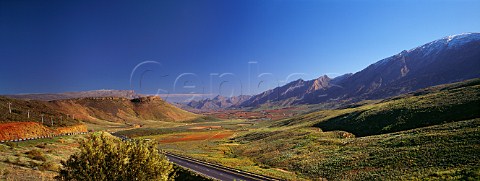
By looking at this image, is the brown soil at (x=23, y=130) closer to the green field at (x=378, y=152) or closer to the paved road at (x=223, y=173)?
the green field at (x=378, y=152)

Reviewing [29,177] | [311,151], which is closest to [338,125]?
[311,151]

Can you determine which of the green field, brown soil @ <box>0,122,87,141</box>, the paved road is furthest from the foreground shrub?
brown soil @ <box>0,122,87,141</box>

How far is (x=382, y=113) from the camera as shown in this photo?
87.6m

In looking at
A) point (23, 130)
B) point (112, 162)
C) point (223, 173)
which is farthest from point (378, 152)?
point (23, 130)

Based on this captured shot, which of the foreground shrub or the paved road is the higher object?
the foreground shrub

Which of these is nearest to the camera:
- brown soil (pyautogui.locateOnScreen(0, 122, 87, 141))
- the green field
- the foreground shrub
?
the foreground shrub

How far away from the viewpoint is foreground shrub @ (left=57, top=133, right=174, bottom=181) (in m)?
20.7

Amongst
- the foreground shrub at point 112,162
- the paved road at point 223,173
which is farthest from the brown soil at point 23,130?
the foreground shrub at point 112,162

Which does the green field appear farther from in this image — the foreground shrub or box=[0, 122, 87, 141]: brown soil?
box=[0, 122, 87, 141]: brown soil

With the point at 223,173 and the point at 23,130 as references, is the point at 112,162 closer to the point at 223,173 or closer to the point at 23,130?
the point at 223,173

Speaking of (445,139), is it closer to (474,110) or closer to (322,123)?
(474,110)

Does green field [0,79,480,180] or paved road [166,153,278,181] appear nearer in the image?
green field [0,79,480,180]

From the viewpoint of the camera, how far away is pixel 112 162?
21250 millimetres

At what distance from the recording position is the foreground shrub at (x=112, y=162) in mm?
20656
